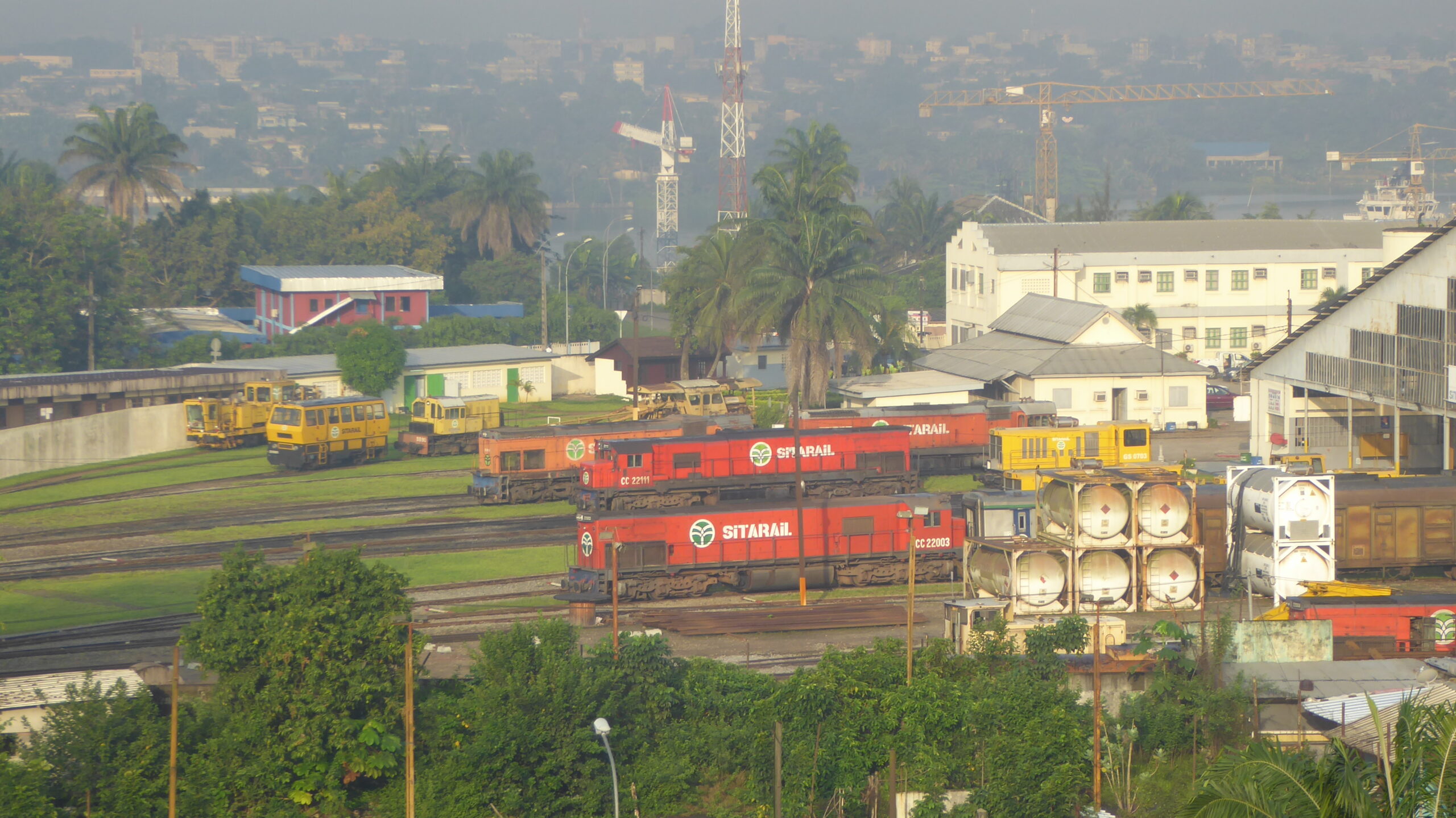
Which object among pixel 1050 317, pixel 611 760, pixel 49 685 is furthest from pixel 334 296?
pixel 611 760

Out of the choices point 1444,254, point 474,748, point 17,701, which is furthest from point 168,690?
point 1444,254

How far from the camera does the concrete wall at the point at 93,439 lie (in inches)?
2336

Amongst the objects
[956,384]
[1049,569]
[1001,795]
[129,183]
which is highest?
[129,183]

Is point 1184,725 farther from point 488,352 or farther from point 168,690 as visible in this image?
point 488,352

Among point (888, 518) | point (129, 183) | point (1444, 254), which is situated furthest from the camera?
point (129, 183)

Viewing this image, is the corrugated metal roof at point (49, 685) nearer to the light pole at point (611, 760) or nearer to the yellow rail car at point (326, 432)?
the light pole at point (611, 760)

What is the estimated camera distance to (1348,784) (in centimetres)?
1350

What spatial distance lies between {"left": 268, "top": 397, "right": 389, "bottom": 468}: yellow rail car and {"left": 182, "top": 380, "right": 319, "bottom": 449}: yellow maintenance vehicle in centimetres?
381

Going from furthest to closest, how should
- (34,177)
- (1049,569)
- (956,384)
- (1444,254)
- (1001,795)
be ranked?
1. (34,177)
2. (956,384)
3. (1444,254)
4. (1049,569)
5. (1001,795)

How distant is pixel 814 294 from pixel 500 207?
60461 mm

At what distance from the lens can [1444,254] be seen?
43.0m

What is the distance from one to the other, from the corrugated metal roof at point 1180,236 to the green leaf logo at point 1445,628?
53.2 meters

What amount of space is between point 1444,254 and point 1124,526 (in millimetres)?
16243

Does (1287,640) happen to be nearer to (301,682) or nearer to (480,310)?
(301,682)
